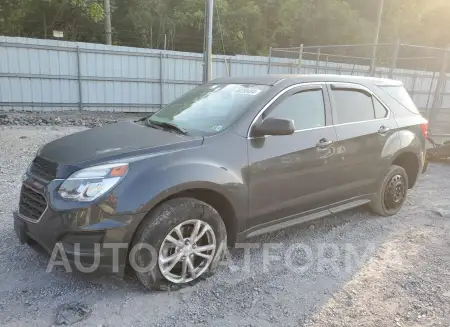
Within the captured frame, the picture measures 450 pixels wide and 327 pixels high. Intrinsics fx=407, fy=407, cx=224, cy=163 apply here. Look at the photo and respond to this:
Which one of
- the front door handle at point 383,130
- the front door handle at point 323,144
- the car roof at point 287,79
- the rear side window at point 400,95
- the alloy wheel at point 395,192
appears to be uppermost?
the car roof at point 287,79

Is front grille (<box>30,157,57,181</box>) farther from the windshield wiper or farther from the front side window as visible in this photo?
the front side window

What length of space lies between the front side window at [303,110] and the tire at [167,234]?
114 cm

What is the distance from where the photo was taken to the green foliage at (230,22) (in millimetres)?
21078

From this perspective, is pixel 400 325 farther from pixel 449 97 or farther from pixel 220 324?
pixel 449 97

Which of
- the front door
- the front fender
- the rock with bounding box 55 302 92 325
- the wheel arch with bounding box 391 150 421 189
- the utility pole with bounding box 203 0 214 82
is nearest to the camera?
the rock with bounding box 55 302 92 325

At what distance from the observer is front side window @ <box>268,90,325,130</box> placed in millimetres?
3844

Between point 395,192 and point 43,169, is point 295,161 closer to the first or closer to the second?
point 395,192

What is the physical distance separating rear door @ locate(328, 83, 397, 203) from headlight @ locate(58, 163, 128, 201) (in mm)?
2289

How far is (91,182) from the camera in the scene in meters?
2.92

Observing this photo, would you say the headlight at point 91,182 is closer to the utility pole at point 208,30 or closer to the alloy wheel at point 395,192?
the alloy wheel at point 395,192

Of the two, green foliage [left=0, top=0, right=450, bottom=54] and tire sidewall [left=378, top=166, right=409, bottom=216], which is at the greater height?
green foliage [left=0, top=0, right=450, bottom=54]

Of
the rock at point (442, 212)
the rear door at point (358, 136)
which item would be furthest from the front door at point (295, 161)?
the rock at point (442, 212)

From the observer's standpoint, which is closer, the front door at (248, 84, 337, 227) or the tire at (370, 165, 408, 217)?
the front door at (248, 84, 337, 227)

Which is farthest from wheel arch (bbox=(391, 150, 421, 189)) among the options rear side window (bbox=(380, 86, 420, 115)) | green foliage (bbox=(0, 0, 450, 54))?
green foliage (bbox=(0, 0, 450, 54))
